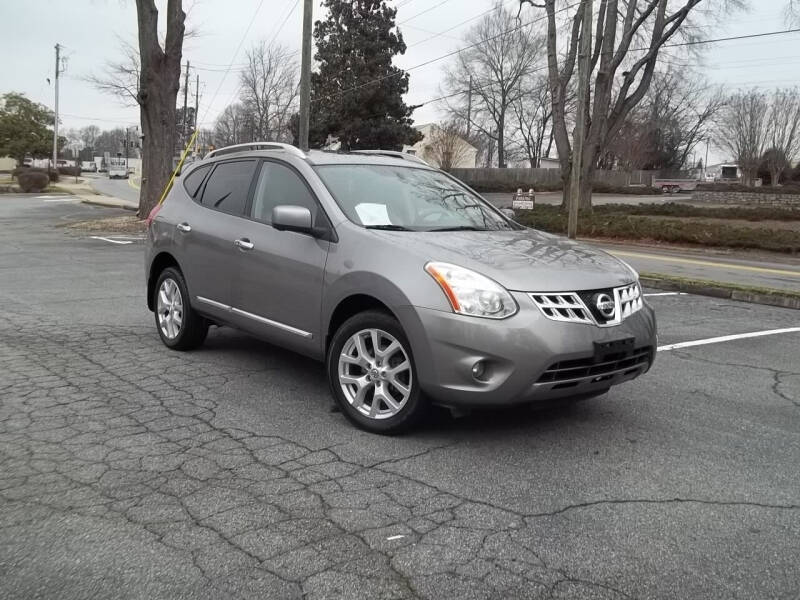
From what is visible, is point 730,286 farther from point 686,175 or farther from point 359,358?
point 686,175

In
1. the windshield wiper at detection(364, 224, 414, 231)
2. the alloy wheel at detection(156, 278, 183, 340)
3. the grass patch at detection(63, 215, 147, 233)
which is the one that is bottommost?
the alloy wheel at detection(156, 278, 183, 340)

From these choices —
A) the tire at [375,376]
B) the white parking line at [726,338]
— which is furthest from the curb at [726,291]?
the tire at [375,376]

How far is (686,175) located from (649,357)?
8468cm

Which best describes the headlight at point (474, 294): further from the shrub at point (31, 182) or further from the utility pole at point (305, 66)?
the shrub at point (31, 182)

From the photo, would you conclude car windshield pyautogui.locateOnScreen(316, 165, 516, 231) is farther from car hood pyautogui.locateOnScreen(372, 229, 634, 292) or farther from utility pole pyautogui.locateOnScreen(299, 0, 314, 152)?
utility pole pyautogui.locateOnScreen(299, 0, 314, 152)

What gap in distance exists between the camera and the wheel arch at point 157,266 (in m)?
6.52

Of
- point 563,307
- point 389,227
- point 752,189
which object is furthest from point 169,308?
point 752,189

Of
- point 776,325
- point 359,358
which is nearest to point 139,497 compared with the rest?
point 359,358

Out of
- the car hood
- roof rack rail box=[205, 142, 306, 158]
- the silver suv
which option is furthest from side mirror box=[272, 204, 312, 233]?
roof rack rail box=[205, 142, 306, 158]

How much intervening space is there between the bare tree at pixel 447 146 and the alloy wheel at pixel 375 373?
64.3m

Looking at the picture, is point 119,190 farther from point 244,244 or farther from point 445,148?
point 244,244

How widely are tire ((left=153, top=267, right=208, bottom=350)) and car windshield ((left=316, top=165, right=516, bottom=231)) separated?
A: 183 cm

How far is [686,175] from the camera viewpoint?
270ft

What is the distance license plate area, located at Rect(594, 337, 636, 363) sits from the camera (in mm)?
4059
